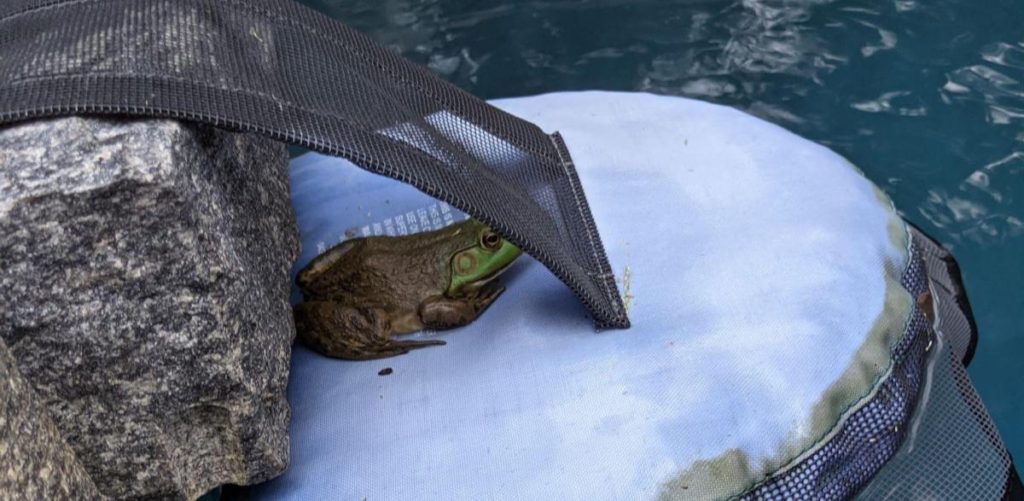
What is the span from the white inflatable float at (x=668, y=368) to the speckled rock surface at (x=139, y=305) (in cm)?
20

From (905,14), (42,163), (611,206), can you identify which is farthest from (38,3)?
(905,14)

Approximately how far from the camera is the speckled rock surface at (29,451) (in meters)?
1.27

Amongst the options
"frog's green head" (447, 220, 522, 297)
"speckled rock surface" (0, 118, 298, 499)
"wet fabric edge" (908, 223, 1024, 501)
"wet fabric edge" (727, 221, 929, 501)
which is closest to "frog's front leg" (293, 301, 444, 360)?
"frog's green head" (447, 220, 522, 297)

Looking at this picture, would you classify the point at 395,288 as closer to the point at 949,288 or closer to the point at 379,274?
the point at 379,274

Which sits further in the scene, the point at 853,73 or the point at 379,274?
the point at 853,73

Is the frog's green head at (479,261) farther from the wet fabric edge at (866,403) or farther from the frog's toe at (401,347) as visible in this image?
the wet fabric edge at (866,403)

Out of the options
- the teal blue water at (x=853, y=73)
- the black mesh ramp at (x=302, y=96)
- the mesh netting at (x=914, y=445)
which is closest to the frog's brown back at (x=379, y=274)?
the black mesh ramp at (x=302, y=96)

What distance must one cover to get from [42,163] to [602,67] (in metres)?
2.65

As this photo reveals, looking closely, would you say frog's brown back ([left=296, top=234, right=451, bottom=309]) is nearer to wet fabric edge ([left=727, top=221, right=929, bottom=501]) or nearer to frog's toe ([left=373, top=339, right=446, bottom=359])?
frog's toe ([left=373, top=339, right=446, bottom=359])

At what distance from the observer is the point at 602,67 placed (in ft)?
12.5

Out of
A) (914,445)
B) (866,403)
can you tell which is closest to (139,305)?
(866,403)

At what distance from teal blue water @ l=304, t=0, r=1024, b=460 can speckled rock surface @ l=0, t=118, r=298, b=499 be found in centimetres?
205

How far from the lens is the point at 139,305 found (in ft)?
4.77

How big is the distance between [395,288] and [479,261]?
169mm
